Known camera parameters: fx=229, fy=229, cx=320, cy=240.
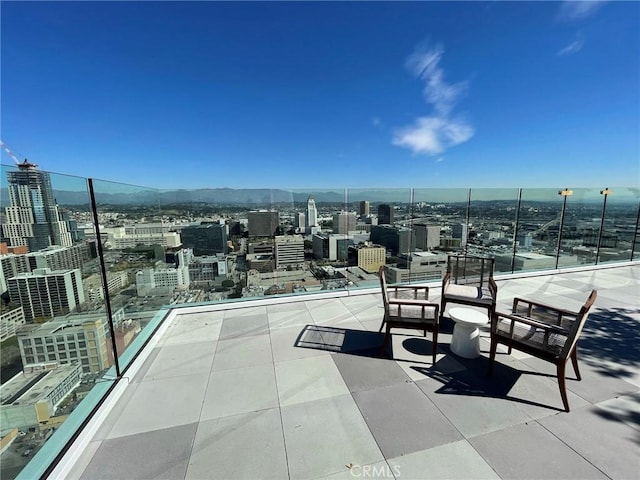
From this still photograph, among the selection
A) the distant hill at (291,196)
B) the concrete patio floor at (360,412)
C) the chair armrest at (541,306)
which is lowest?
the concrete patio floor at (360,412)

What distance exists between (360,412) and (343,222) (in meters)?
3.12

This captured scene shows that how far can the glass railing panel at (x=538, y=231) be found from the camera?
497cm

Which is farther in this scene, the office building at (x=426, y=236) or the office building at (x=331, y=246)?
the office building at (x=426, y=236)

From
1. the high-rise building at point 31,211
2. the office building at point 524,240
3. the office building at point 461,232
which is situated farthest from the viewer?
the office building at point 524,240

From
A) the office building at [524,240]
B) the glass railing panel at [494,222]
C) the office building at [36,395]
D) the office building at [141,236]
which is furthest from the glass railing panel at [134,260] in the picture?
the office building at [524,240]

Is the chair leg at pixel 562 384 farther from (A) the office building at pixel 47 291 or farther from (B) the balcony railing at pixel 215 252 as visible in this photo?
(A) the office building at pixel 47 291

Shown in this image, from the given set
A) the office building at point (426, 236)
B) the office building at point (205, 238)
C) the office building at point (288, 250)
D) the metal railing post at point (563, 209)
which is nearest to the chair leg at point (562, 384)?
the office building at point (426, 236)

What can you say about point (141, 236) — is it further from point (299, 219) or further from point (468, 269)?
point (468, 269)

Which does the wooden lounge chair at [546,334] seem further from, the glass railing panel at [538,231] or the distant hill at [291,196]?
the glass railing panel at [538,231]

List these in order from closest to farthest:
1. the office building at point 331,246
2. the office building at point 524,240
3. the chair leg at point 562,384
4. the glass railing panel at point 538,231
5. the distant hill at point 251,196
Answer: the chair leg at point 562,384 → the distant hill at point 251,196 → the office building at point 331,246 → the glass railing panel at point 538,231 → the office building at point 524,240

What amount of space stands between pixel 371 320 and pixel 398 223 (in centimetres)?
210

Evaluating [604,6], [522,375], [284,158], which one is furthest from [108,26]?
[284,158]

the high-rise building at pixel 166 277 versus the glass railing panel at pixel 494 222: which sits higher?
the glass railing panel at pixel 494 222

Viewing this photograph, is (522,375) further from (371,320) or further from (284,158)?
(284,158)
